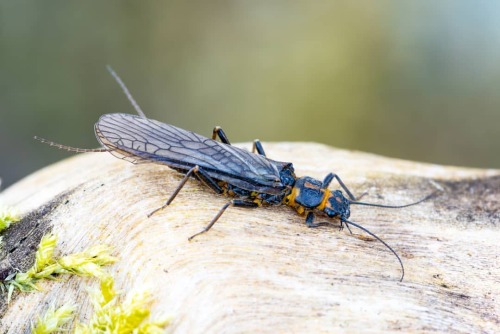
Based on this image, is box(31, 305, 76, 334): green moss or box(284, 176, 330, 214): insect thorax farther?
box(284, 176, 330, 214): insect thorax

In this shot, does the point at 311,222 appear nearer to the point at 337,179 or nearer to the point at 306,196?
the point at 306,196

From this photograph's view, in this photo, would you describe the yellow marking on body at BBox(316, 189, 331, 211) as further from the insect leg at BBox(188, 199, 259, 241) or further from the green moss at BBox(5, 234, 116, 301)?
the green moss at BBox(5, 234, 116, 301)

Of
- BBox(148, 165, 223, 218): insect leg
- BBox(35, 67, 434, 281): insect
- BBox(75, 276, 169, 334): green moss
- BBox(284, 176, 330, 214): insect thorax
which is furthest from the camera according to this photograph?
BBox(284, 176, 330, 214): insect thorax

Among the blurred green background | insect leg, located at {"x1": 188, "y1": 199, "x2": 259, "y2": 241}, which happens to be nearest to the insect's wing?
insect leg, located at {"x1": 188, "y1": 199, "x2": 259, "y2": 241}

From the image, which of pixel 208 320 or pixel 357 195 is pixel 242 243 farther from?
pixel 357 195

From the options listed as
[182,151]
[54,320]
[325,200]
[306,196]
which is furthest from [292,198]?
[54,320]

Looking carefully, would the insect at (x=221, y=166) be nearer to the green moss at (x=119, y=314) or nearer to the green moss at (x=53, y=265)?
the green moss at (x=53, y=265)

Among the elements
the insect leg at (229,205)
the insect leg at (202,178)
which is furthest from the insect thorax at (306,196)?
the insect leg at (202,178)

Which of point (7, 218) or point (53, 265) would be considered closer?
point (53, 265)

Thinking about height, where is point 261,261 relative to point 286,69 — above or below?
below
